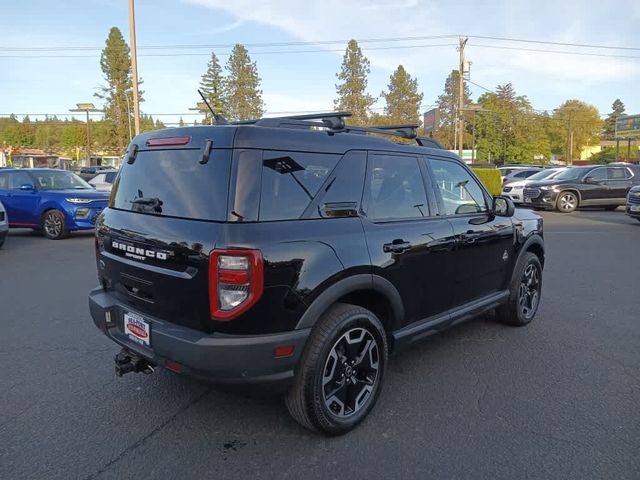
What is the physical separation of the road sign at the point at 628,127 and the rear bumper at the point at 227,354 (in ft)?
170

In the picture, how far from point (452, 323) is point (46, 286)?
5642 mm

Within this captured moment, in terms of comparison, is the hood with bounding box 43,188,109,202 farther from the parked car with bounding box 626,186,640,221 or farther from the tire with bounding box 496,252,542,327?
the parked car with bounding box 626,186,640,221

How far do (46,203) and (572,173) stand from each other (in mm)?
17783

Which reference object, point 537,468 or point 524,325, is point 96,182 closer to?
point 524,325

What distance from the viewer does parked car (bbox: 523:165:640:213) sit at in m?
17.8

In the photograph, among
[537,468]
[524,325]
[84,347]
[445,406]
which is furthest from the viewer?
[524,325]

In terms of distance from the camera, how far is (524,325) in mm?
5051

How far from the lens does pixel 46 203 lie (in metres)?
11.0

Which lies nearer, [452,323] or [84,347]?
[452,323]

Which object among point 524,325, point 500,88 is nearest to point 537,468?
point 524,325

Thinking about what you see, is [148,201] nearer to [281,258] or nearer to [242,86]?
[281,258]

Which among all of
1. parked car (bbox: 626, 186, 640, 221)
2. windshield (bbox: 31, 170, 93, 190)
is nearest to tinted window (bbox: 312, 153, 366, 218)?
windshield (bbox: 31, 170, 93, 190)

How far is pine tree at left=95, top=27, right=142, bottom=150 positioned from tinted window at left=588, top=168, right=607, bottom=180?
2363 inches

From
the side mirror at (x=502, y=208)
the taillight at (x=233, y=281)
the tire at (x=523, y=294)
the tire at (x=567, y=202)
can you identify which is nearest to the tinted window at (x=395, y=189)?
the taillight at (x=233, y=281)
